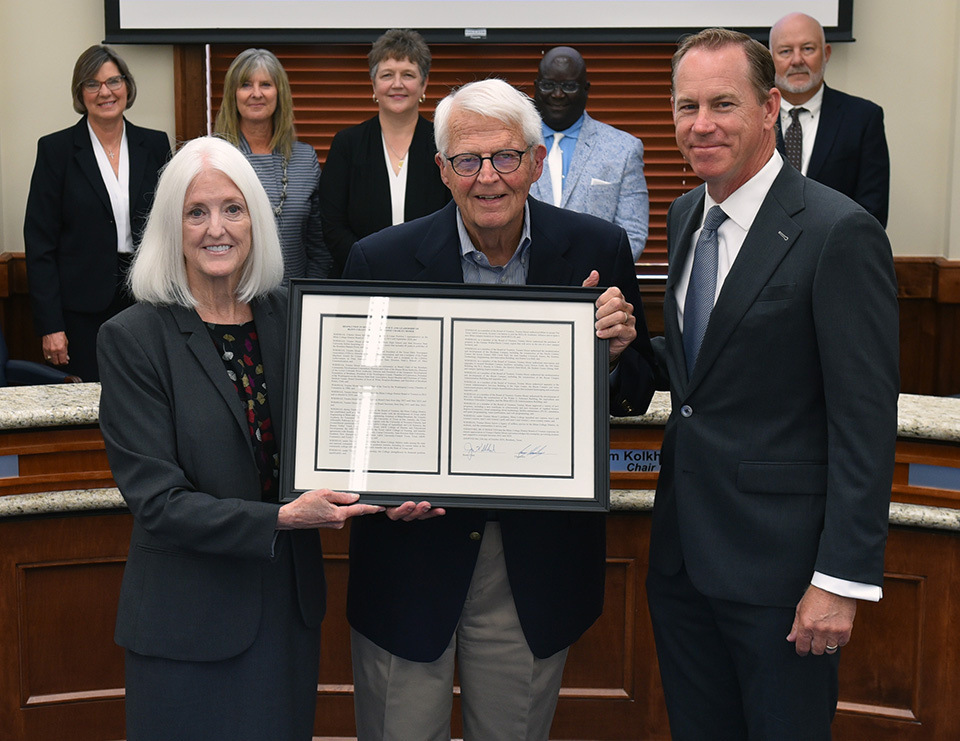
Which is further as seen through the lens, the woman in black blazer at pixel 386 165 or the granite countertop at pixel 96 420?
the woman in black blazer at pixel 386 165

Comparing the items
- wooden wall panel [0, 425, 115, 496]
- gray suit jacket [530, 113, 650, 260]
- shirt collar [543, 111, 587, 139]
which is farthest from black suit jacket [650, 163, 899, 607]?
shirt collar [543, 111, 587, 139]

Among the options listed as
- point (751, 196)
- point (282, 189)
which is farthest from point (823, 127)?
point (751, 196)

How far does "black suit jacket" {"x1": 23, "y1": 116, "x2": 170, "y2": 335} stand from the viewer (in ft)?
13.2

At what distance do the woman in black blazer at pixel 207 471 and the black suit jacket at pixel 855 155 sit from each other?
2.64m

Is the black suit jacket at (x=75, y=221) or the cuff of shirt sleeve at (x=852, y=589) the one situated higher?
the black suit jacket at (x=75, y=221)

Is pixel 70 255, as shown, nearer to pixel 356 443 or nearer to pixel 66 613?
pixel 66 613

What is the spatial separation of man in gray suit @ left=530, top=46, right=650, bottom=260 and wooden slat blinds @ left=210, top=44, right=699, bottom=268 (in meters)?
1.38

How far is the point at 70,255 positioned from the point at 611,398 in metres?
2.81

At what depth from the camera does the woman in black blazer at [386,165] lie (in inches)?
142

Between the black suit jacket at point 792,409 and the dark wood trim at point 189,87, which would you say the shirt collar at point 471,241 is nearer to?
the black suit jacket at point 792,409

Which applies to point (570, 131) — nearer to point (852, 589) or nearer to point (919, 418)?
point (919, 418)

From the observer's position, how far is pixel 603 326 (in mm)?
1782

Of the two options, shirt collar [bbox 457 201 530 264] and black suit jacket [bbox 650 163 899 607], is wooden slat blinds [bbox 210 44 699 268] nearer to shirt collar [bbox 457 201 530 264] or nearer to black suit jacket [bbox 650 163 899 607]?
shirt collar [bbox 457 201 530 264]

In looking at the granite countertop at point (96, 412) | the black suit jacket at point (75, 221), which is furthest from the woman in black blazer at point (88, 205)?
the granite countertop at point (96, 412)
